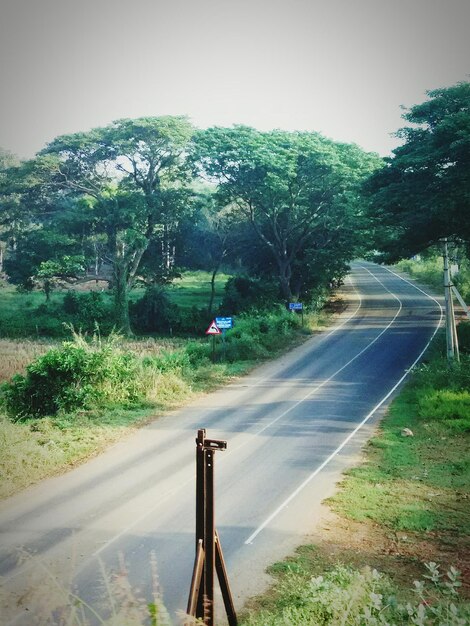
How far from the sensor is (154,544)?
408 inches

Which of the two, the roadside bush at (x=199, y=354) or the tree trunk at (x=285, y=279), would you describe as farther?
the tree trunk at (x=285, y=279)

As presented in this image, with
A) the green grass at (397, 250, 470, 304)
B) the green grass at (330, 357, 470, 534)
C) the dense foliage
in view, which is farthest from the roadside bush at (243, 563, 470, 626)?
→ the green grass at (397, 250, 470, 304)

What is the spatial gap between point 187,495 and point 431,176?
1877 cm

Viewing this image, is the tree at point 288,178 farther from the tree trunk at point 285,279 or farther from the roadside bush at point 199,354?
the roadside bush at point 199,354

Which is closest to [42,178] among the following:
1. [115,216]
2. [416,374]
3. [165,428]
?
[115,216]

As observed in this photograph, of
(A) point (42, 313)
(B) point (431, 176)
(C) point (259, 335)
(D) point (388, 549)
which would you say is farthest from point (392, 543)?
(A) point (42, 313)

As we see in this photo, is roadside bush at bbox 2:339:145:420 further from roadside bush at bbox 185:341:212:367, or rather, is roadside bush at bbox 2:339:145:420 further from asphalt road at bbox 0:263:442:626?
roadside bush at bbox 185:341:212:367

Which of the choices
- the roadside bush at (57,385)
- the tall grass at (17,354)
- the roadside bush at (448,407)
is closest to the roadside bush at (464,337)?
the roadside bush at (448,407)

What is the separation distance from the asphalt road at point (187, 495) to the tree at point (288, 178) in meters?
17.3

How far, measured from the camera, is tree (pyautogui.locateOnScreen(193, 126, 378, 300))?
35.9m

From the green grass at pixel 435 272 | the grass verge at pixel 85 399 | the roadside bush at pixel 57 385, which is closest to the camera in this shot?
the grass verge at pixel 85 399

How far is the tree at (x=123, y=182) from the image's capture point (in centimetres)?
3675

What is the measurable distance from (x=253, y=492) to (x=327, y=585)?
6519 millimetres

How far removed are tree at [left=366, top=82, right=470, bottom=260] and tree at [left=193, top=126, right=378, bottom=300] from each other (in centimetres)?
1007
